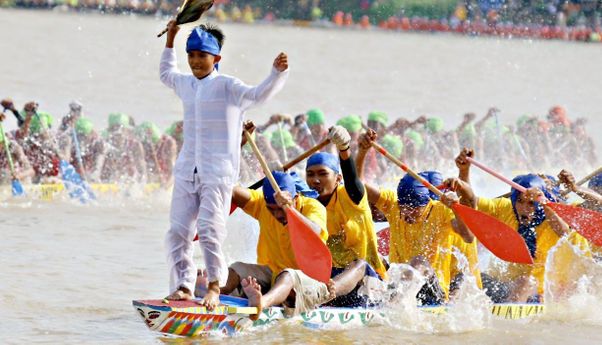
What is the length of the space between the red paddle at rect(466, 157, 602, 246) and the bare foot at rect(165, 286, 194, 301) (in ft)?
6.95

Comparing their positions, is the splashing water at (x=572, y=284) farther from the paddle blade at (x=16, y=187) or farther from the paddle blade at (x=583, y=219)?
the paddle blade at (x=16, y=187)

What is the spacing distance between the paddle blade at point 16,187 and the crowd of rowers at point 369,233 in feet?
19.3

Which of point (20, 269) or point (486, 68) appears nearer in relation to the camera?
point (20, 269)

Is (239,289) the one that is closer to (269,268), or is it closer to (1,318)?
(269,268)

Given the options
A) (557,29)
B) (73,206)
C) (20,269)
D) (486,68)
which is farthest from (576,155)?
(557,29)

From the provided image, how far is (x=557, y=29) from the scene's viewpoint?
40.4m

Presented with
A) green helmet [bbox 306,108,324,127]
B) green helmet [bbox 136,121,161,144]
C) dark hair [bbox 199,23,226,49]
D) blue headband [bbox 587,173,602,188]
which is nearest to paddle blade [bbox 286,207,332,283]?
dark hair [bbox 199,23,226,49]

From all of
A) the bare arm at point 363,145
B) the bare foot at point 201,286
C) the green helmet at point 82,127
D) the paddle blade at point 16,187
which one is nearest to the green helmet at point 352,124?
the green helmet at point 82,127

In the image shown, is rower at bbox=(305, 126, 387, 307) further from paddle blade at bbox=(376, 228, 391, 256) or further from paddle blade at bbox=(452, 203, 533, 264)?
paddle blade at bbox=(376, 228, 391, 256)

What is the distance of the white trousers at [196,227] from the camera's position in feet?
22.7

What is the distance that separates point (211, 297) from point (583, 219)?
2659mm

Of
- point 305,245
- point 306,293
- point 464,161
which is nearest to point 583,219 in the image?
point 464,161

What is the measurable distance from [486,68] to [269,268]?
2842cm

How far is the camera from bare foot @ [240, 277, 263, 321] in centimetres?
723
